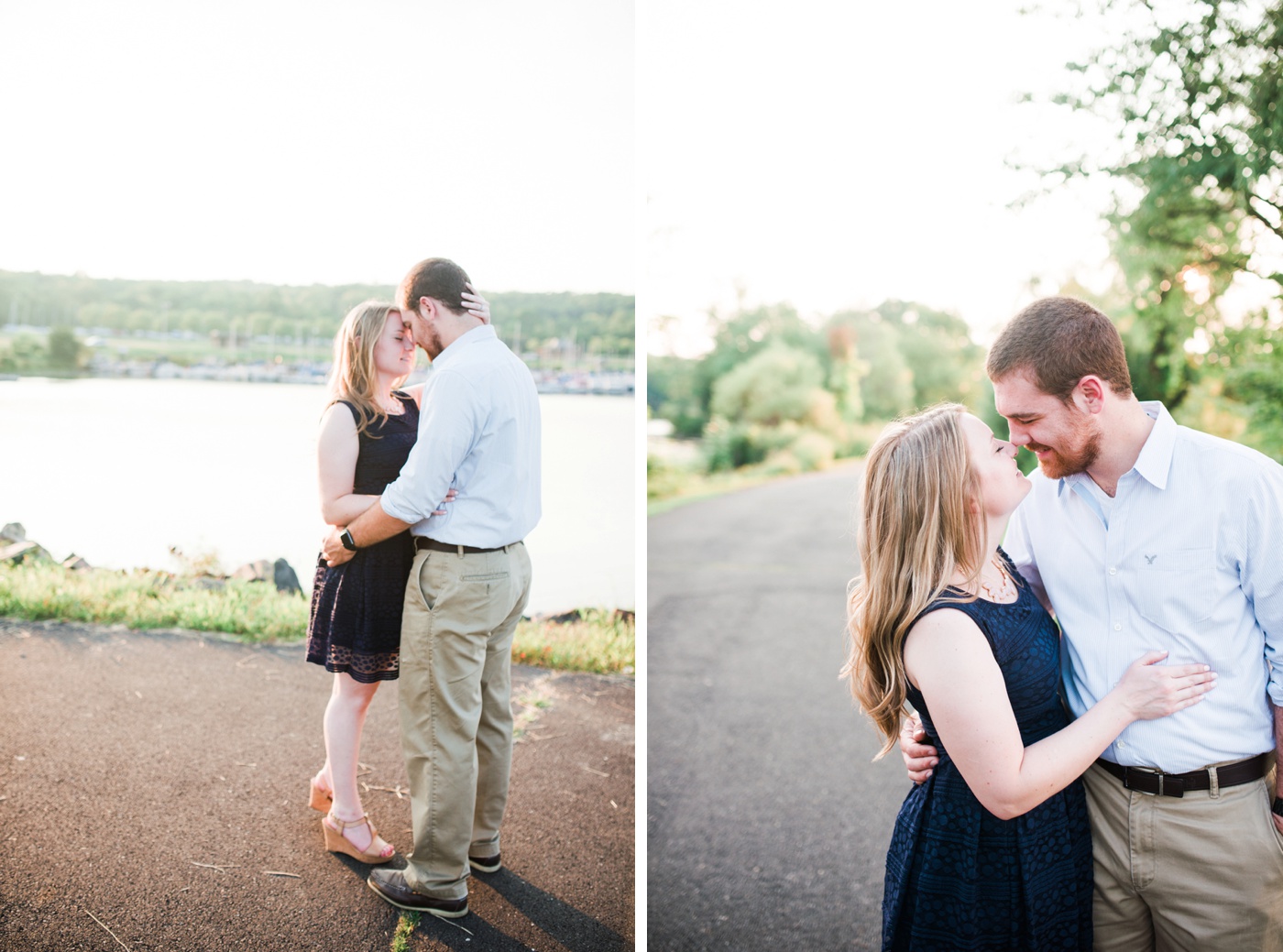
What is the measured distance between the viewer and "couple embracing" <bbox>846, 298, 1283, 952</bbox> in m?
1.69

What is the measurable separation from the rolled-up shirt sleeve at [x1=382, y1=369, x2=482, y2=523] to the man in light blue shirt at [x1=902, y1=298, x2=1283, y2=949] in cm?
144

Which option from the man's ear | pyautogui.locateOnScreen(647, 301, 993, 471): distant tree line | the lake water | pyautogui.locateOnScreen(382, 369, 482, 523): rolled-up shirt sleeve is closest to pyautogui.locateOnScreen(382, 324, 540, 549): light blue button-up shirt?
pyautogui.locateOnScreen(382, 369, 482, 523): rolled-up shirt sleeve

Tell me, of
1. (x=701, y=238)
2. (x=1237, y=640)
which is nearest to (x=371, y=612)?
(x=1237, y=640)

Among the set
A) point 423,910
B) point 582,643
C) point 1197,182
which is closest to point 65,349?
point 582,643

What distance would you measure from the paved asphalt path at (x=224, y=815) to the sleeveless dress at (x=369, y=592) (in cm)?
58

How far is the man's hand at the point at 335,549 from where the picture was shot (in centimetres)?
263

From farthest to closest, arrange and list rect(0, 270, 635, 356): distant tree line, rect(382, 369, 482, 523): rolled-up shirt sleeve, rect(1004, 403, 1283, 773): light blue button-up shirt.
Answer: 1. rect(0, 270, 635, 356): distant tree line
2. rect(382, 369, 482, 523): rolled-up shirt sleeve
3. rect(1004, 403, 1283, 773): light blue button-up shirt

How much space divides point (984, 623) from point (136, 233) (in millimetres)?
3184

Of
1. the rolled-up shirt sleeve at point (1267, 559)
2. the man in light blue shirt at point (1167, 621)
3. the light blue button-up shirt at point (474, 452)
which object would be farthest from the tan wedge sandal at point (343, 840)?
the rolled-up shirt sleeve at point (1267, 559)

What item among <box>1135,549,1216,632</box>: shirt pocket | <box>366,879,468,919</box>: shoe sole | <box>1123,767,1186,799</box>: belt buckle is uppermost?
<box>1135,549,1216,632</box>: shirt pocket

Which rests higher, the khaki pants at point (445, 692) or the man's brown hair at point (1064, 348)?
the man's brown hair at point (1064, 348)

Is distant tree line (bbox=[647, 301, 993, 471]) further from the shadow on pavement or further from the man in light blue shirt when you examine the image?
the man in light blue shirt

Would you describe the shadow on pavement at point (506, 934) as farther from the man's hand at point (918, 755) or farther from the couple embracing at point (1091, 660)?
the man's hand at point (918, 755)

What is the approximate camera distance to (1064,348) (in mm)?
1797
